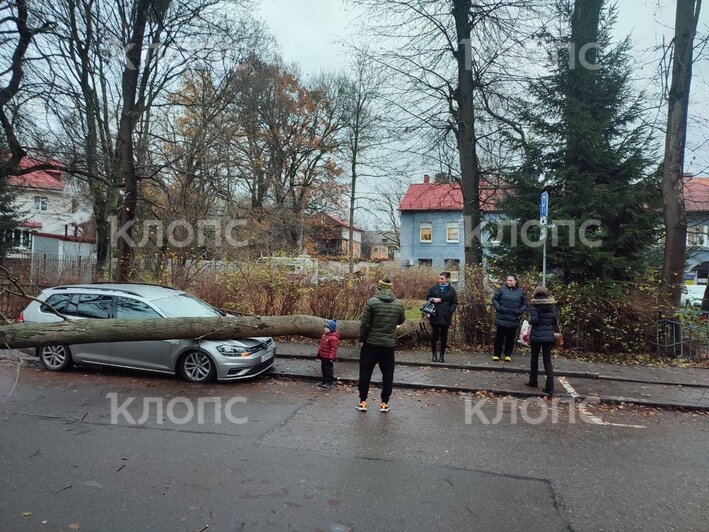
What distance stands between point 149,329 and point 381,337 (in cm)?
319

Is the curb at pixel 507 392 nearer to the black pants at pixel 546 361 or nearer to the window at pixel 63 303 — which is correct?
the black pants at pixel 546 361

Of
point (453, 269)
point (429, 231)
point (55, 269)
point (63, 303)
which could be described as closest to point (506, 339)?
point (63, 303)

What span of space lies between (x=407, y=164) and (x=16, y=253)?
62.6ft

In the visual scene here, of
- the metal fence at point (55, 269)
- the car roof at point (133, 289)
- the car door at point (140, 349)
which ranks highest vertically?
the metal fence at point (55, 269)

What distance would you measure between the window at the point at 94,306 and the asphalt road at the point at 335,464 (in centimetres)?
148

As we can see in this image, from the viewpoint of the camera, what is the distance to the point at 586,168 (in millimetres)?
12242

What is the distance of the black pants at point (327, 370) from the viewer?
7.58 metres

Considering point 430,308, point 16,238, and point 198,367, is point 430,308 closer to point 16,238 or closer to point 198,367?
point 198,367

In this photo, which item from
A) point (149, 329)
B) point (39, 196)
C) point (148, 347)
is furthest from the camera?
Result: point (39, 196)

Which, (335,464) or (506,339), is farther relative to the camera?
(506,339)

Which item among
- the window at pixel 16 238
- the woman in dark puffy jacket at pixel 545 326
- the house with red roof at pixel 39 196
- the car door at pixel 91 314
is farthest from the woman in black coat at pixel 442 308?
the window at pixel 16 238

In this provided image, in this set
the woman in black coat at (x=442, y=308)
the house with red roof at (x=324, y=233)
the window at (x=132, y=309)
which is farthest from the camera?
the house with red roof at (x=324, y=233)

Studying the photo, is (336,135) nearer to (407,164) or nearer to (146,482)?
(407,164)

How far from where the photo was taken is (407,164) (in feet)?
49.1
